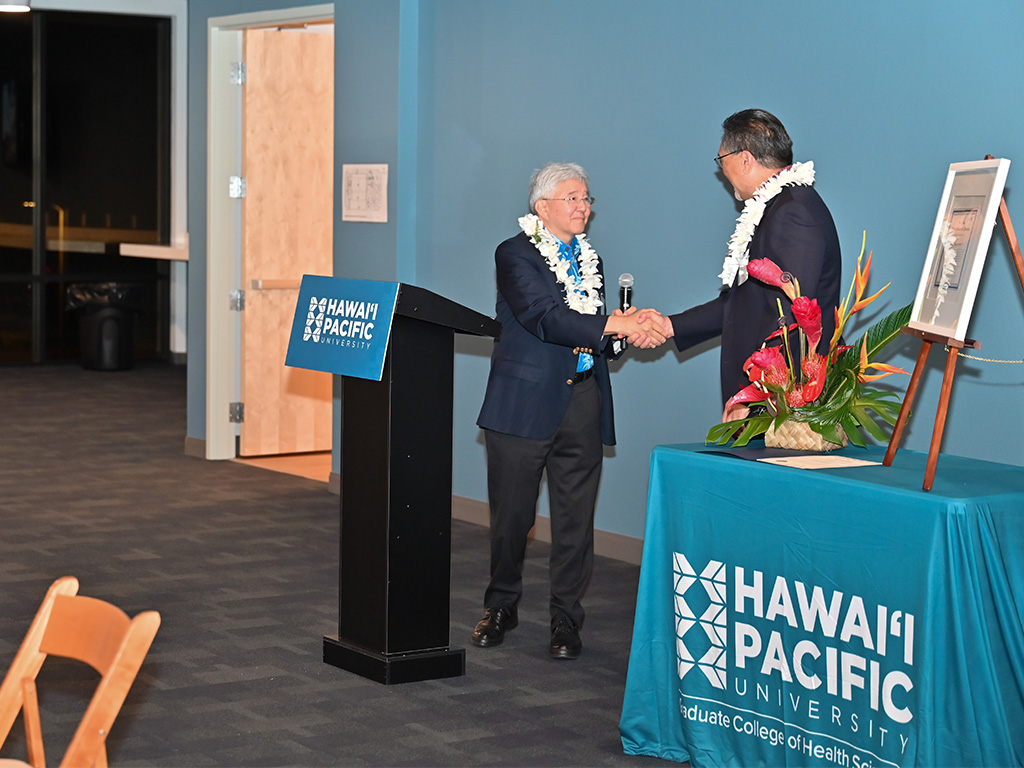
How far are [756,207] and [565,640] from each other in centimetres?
160

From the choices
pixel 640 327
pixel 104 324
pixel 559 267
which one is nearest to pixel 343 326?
pixel 559 267

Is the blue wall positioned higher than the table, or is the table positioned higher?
the blue wall

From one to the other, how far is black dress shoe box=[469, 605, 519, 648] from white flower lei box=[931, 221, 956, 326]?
6.77ft

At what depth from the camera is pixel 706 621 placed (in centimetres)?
352

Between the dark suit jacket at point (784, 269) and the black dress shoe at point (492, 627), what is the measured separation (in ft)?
3.89

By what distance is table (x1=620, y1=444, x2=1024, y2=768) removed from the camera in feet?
9.86

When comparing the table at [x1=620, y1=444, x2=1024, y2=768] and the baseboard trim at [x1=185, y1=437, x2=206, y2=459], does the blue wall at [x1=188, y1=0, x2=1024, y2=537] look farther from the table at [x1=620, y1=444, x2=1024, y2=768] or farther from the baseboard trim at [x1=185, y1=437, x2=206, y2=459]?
the baseboard trim at [x1=185, y1=437, x2=206, y2=459]

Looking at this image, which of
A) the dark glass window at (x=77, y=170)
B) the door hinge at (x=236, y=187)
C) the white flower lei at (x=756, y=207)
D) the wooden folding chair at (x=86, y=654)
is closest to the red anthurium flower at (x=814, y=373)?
the white flower lei at (x=756, y=207)

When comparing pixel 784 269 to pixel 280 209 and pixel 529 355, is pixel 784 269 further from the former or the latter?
pixel 280 209

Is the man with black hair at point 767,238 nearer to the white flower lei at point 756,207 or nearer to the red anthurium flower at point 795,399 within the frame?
the white flower lei at point 756,207

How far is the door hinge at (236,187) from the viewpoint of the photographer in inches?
334

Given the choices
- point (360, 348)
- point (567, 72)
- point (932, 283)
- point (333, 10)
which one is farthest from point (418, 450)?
point (333, 10)

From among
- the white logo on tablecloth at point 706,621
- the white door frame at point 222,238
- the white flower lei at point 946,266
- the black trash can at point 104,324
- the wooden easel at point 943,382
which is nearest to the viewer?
the wooden easel at point 943,382

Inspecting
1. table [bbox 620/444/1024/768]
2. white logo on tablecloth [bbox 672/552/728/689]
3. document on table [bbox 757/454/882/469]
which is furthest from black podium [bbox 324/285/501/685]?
document on table [bbox 757/454/882/469]
